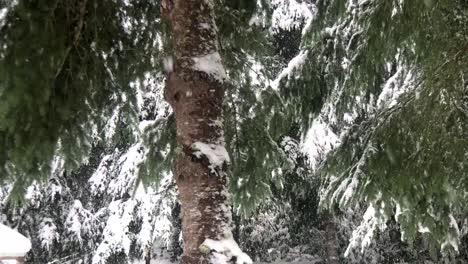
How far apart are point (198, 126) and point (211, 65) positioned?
387 mm

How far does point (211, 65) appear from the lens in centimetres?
345

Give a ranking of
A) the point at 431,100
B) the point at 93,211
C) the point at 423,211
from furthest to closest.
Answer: the point at 93,211, the point at 423,211, the point at 431,100

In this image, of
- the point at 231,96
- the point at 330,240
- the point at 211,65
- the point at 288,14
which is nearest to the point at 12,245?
the point at 231,96

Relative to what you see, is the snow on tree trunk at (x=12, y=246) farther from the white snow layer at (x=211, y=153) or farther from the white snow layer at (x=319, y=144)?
the white snow layer at (x=211, y=153)

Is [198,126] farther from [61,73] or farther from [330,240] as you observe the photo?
[330,240]

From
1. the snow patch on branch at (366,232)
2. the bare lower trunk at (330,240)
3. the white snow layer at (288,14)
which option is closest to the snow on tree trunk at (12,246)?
the snow patch on branch at (366,232)

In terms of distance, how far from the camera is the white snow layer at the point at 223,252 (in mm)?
3121

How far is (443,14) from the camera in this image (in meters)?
3.90

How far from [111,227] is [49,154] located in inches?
379

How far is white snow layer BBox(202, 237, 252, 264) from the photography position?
3121 mm

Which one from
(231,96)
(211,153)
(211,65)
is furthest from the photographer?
(231,96)

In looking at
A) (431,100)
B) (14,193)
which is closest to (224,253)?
(14,193)

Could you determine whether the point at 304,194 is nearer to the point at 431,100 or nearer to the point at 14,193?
the point at 431,100

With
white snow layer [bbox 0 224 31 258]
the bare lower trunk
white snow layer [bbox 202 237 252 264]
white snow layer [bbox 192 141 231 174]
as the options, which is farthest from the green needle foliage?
the bare lower trunk
